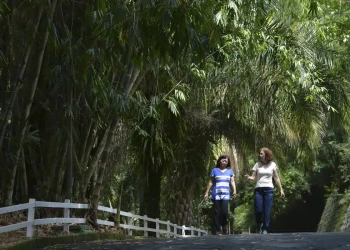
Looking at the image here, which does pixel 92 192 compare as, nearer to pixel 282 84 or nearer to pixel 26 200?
pixel 26 200

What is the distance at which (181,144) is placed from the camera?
18.1 m

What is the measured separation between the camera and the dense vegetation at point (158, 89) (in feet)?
25.6

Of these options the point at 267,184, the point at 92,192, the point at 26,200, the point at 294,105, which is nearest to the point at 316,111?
the point at 294,105

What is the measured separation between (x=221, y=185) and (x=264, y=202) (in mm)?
954

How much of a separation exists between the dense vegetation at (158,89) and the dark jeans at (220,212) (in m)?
2.04

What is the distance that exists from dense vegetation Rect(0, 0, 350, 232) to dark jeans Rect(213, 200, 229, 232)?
204cm

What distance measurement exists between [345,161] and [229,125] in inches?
512

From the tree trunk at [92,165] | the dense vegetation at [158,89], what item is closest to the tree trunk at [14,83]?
the dense vegetation at [158,89]

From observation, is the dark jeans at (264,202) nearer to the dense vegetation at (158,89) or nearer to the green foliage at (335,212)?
the dense vegetation at (158,89)

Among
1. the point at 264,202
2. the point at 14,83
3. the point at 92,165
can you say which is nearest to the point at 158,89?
the point at 92,165

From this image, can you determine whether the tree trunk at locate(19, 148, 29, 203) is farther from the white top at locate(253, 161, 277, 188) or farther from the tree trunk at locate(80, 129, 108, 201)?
the white top at locate(253, 161, 277, 188)

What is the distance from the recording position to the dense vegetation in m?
7.79

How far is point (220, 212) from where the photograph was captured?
524 inches

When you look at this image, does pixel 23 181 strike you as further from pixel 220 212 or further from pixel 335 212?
pixel 335 212
